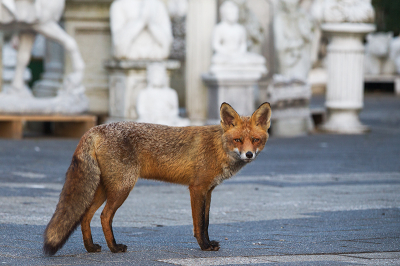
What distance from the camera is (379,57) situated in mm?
32375

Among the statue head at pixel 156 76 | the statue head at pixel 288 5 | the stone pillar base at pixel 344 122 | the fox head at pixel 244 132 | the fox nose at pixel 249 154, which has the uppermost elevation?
the statue head at pixel 288 5

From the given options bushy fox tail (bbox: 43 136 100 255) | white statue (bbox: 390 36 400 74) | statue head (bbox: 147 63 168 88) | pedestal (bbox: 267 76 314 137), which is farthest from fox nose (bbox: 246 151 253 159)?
white statue (bbox: 390 36 400 74)

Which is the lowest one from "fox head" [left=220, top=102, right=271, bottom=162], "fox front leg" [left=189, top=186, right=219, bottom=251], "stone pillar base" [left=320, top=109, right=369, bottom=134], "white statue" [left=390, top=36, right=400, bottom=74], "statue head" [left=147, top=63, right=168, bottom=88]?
"stone pillar base" [left=320, top=109, right=369, bottom=134]

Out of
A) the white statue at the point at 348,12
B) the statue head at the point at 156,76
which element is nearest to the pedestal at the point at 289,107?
the white statue at the point at 348,12

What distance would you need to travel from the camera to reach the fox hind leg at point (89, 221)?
542 cm

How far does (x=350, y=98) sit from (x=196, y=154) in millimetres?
10840

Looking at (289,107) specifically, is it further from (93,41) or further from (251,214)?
(251,214)

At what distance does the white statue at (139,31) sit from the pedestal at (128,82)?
0.19 metres

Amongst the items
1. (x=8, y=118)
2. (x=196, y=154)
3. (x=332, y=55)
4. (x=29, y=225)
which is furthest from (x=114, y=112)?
(x=196, y=154)

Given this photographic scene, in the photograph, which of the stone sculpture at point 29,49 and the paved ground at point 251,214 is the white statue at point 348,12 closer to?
the paved ground at point 251,214

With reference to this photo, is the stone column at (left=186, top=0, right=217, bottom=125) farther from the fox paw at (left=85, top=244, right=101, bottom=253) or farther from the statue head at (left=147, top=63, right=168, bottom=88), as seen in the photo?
the fox paw at (left=85, top=244, right=101, bottom=253)

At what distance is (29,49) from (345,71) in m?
6.33

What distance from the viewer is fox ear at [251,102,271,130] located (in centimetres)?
556

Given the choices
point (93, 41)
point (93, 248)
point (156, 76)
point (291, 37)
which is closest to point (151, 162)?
point (93, 248)
